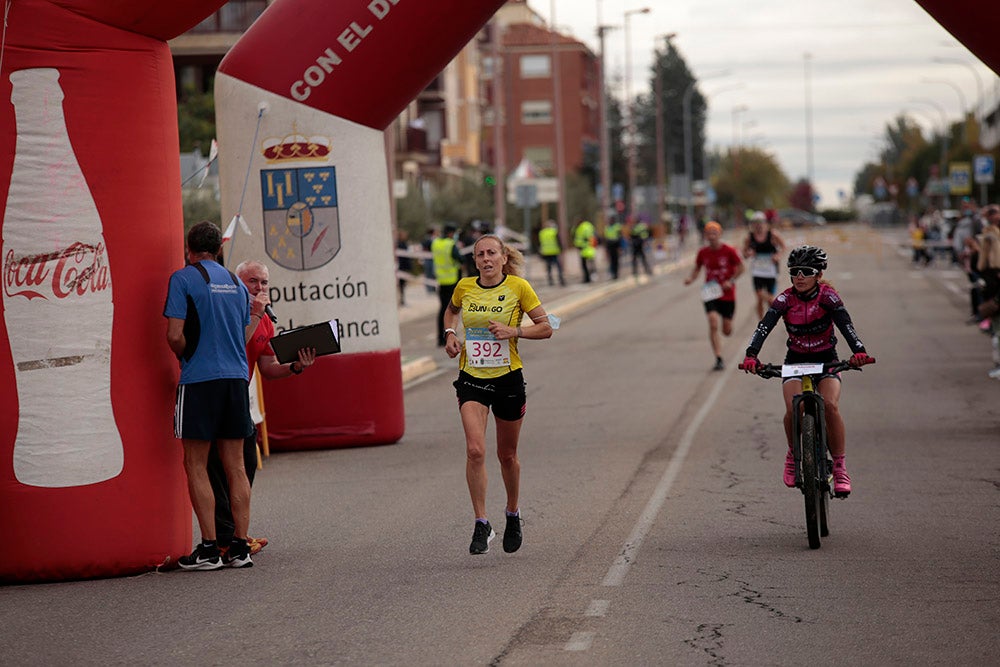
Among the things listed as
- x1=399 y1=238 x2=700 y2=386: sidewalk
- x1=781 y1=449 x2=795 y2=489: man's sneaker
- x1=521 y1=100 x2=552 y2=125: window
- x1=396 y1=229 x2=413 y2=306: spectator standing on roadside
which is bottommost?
x1=399 y1=238 x2=700 y2=386: sidewalk

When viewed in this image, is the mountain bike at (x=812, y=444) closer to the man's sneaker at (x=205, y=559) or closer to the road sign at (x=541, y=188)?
the man's sneaker at (x=205, y=559)

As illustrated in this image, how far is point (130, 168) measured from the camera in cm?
952

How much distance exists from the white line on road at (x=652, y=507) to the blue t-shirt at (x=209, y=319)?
236 centimetres

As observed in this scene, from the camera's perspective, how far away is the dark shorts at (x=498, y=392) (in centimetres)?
963

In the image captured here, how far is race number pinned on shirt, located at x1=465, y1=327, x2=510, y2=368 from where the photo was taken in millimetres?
9555

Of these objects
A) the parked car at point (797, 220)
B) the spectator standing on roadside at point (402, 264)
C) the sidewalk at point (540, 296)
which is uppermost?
the spectator standing on roadside at point (402, 264)

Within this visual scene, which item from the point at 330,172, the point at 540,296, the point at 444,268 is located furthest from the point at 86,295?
the point at 540,296

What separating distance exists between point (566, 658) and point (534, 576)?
1.87 metres

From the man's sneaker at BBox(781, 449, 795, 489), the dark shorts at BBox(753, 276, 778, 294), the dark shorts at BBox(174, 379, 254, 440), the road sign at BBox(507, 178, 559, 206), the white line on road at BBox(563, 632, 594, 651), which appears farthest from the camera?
the road sign at BBox(507, 178, 559, 206)

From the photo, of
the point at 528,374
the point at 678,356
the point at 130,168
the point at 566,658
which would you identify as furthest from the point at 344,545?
the point at 678,356

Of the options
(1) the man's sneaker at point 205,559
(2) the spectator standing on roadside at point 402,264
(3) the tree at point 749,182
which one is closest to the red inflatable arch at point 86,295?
(1) the man's sneaker at point 205,559

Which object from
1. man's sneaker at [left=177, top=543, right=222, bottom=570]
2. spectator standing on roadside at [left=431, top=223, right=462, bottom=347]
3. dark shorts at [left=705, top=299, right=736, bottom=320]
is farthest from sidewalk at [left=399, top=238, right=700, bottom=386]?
man's sneaker at [left=177, top=543, right=222, bottom=570]

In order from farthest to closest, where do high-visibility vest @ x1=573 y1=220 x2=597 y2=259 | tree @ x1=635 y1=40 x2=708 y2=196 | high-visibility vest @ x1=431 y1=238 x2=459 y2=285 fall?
tree @ x1=635 y1=40 x2=708 y2=196, high-visibility vest @ x1=573 y1=220 x2=597 y2=259, high-visibility vest @ x1=431 y1=238 x2=459 y2=285

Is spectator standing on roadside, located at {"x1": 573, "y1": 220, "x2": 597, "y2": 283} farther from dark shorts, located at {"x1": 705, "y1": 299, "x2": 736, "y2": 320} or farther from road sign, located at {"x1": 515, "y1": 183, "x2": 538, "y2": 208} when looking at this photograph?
dark shorts, located at {"x1": 705, "y1": 299, "x2": 736, "y2": 320}
